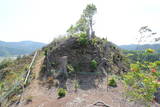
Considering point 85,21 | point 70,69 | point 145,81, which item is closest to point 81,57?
point 70,69

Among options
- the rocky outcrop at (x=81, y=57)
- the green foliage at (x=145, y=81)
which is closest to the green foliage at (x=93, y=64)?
the rocky outcrop at (x=81, y=57)

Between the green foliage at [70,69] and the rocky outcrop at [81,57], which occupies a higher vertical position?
the rocky outcrop at [81,57]

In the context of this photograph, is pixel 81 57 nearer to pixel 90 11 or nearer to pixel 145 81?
pixel 90 11

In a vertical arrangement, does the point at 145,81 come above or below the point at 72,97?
above

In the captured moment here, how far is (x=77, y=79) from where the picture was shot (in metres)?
13.0

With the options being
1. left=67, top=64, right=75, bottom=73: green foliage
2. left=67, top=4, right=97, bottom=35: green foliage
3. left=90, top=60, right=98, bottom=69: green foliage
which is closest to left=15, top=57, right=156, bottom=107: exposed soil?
left=67, top=64, right=75, bottom=73: green foliage

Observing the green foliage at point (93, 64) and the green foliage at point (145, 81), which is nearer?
the green foliage at point (145, 81)

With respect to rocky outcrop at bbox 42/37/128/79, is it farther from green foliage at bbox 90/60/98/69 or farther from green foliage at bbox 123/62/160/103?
green foliage at bbox 123/62/160/103

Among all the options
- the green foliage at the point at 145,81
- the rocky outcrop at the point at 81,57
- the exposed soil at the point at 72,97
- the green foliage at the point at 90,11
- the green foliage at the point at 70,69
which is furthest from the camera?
the green foliage at the point at 90,11

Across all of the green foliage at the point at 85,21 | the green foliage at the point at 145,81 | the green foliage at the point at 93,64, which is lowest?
the green foliage at the point at 93,64

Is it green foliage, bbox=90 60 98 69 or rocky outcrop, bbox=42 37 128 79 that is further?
rocky outcrop, bbox=42 37 128 79

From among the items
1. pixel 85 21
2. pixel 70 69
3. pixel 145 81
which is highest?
pixel 85 21

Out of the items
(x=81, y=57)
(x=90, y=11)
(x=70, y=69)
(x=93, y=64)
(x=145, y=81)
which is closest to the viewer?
(x=145, y=81)

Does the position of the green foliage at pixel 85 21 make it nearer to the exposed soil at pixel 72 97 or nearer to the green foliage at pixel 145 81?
the exposed soil at pixel 72 97
